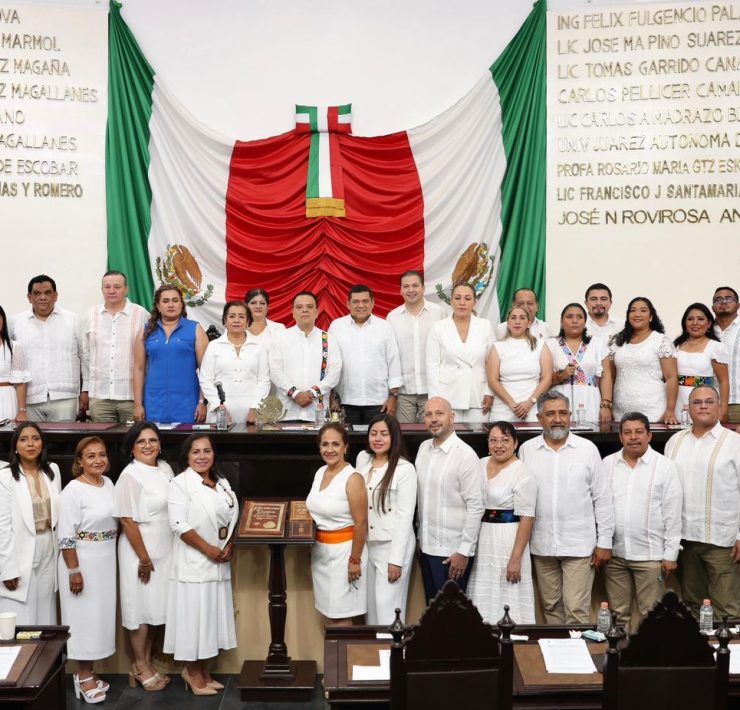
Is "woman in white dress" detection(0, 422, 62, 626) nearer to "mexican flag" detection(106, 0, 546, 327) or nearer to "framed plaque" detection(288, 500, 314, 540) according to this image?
"framed plaque" detection(288, 500, 314, 540)

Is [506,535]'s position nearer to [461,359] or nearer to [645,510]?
[645,510]

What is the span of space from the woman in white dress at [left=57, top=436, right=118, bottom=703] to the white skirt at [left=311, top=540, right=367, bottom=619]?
3.66 feet

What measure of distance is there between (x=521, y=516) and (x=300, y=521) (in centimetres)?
118

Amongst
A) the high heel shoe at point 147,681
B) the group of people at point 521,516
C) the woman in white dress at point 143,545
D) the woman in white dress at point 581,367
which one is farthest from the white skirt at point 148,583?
the woman in white dress at point 581,367

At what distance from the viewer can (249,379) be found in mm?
6289

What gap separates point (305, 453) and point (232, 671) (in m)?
1.30

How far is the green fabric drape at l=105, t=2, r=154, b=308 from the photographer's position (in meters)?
8.01

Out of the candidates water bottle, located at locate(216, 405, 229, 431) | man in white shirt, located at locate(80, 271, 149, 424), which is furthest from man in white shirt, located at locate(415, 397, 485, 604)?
man in white shirt, located at locate(80, 271, 149, 424)

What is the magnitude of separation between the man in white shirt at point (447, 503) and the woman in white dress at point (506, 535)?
4.0 inches

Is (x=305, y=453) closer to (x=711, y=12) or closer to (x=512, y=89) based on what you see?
(x=512, y=89)

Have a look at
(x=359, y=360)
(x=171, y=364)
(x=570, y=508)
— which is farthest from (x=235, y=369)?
(x=570, y=508)

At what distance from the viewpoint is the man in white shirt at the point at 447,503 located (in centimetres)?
469

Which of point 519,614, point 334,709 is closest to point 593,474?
point 519,614

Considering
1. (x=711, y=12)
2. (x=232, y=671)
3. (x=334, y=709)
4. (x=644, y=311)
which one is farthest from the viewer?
(x=711, y=12)
